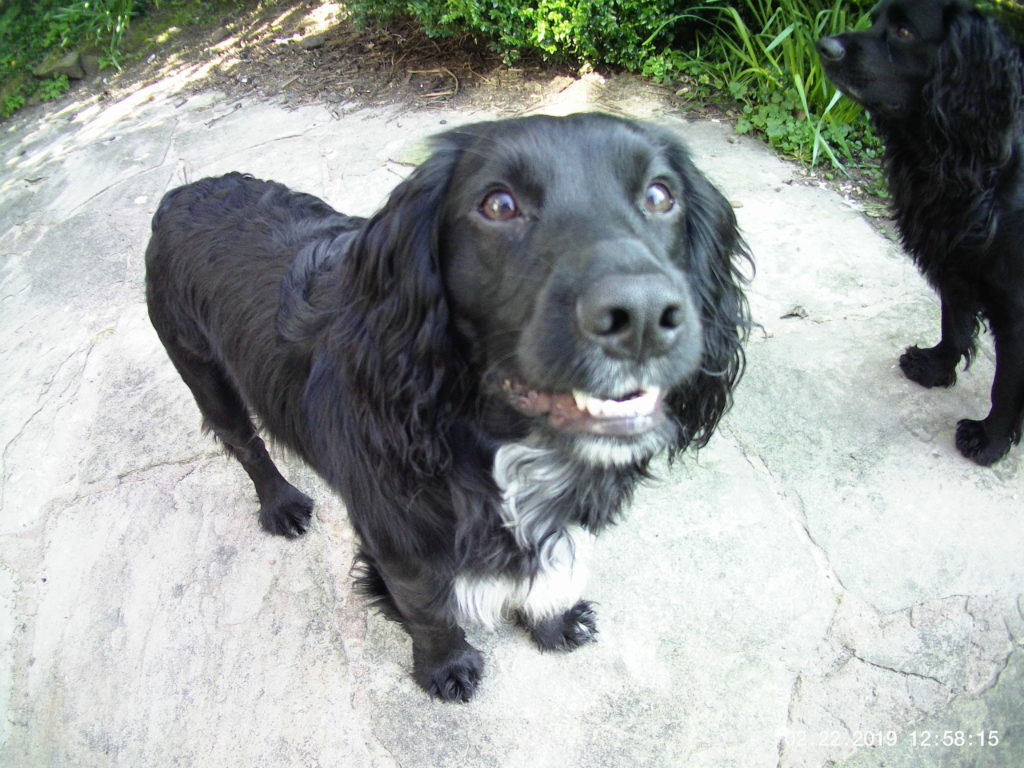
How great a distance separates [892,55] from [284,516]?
322cm

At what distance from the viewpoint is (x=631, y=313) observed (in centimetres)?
134

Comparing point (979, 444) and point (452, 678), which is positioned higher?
point (452, 678)

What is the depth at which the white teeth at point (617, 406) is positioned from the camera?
154 cm

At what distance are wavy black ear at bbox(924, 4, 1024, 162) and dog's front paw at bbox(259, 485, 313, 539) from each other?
3079 millimetres

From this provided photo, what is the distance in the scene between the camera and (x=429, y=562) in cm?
203

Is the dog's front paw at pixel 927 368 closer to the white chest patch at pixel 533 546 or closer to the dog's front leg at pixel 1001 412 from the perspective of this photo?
the dog's front leg at pixel 1001 412

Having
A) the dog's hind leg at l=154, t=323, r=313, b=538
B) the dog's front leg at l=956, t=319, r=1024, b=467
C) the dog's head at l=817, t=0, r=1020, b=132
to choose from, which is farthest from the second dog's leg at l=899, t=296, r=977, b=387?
the dog's hind leg at l=154, t=323, r=313, b=538

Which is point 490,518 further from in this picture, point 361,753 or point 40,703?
point 40,703

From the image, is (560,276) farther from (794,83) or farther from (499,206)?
(794,83)

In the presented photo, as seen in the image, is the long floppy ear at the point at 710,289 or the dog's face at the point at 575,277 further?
the long floppy ear at the point at 710,289

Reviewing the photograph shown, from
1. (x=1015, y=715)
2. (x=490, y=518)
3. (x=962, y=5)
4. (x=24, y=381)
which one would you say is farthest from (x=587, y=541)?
(x=24, y=381)

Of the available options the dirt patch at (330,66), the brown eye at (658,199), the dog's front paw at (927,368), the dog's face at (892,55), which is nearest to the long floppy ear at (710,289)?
the brown eye at (658,199)

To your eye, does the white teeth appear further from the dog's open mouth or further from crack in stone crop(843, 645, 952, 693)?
crack in stone crop(843, 645, 952, 693)

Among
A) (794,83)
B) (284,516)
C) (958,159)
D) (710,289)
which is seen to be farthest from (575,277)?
(794,83)
